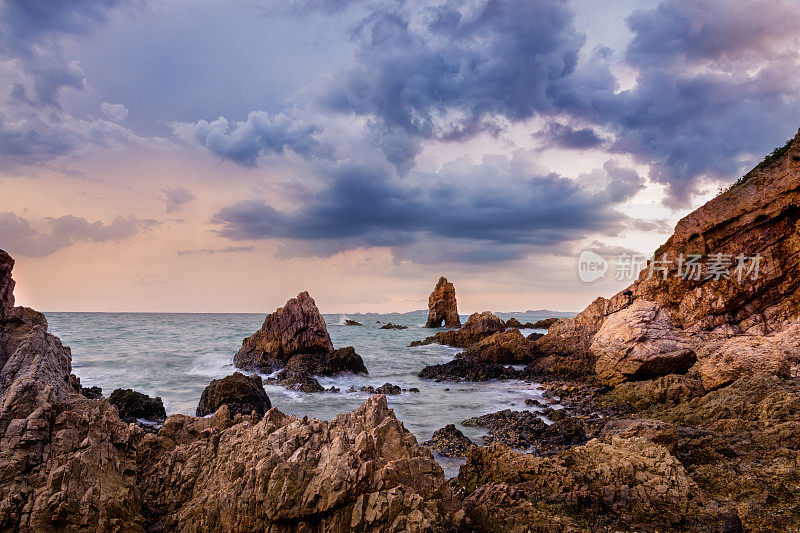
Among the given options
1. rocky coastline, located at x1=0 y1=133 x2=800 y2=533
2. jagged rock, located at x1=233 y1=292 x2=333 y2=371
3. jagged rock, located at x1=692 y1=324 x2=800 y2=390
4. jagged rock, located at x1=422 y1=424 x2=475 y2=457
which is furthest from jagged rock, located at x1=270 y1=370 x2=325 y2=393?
jagged rock, located at x1=692 y1=324 x2=800 y2=390

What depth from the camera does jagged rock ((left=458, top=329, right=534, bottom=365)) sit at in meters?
30.4

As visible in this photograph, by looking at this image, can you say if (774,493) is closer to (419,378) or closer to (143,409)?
(143,409)

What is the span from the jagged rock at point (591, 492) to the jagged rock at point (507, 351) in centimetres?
2339

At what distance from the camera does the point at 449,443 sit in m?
11.9

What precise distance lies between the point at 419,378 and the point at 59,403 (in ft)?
72.5

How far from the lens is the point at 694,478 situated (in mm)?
6801

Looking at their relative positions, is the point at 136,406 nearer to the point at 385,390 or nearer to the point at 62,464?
the point at 62,464

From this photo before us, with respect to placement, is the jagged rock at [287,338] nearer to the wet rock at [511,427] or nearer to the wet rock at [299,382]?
the wet rock at [299,382]

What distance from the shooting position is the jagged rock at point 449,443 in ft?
37.4

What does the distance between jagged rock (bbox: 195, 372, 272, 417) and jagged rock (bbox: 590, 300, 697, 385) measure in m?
15.2

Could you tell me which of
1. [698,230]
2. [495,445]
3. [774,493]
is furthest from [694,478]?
[698,230]

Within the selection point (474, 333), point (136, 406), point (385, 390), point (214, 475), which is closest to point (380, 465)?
point (214, 475)

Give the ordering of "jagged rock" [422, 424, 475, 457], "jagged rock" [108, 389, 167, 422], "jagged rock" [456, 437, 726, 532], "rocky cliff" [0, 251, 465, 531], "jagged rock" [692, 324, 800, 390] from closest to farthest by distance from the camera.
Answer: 1. "rocky cliff" [0, 251, 465, 531]
2. "jagged rock" [456, 437, 726, 532]
3. "jagged rock" [422, 424, 475, 457]
4. "jagged rock" [692, 324, 800, 390]
5. "jagged rock" [108, 389, 167, 422]

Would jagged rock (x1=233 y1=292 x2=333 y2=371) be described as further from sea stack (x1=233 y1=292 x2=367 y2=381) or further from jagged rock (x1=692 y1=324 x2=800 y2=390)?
jagged rock (x1=692 y1=324 x2=800 y2=390)
